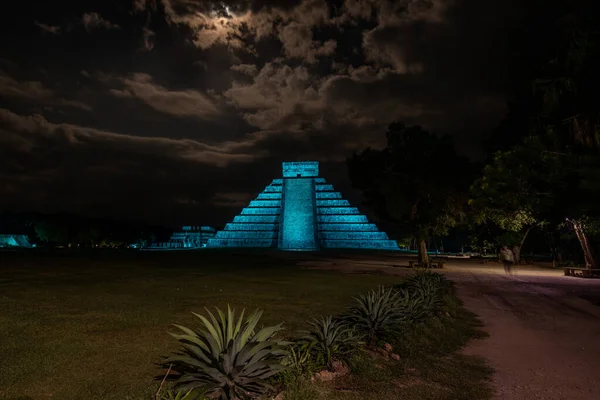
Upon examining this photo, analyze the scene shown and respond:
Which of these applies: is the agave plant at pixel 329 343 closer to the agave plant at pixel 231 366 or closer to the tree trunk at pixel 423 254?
the agave plant at pixel 231 366

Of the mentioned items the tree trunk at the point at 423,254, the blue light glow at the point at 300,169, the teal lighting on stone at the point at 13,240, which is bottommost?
the tree trunk at the point at 423,254

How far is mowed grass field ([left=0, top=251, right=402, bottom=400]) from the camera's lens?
6301 mm

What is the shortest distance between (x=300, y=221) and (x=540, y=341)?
280ft

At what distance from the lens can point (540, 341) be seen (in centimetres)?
1045

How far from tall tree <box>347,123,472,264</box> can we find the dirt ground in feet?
47.3

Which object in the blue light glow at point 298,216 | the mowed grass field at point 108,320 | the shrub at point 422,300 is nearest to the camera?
the mowed grass field at point 108,320

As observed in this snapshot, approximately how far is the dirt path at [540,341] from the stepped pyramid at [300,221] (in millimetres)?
71420

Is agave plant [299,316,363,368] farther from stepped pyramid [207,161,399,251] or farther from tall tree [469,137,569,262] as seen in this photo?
stepped pyramid [207,161,399,251]

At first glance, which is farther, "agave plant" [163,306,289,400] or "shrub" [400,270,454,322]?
"shrub" [400,270,454,322]

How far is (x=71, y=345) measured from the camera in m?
8.25

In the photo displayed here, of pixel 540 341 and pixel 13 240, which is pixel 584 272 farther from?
pixel 13 240

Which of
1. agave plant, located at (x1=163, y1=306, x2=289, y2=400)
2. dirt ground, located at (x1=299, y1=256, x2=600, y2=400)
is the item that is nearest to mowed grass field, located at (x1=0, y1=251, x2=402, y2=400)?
agave plant, located at (x1=163, y1=306, x2=289, y2=400)

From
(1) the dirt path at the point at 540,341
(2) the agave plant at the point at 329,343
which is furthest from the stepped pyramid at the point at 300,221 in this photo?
(2) the agave plant at the point at 329,343

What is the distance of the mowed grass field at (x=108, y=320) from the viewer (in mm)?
6301
